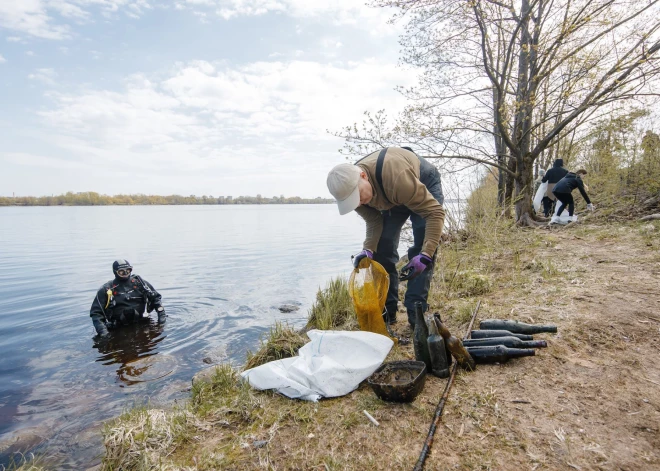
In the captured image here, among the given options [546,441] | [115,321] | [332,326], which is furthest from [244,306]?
[546,441]

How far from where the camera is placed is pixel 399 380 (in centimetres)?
276

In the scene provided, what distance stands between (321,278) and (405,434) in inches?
367

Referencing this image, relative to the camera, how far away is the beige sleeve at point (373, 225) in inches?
150

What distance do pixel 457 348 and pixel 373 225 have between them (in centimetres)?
151

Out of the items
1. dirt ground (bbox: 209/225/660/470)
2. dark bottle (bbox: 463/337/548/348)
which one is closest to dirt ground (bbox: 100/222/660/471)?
dirt ground (bbox: 209/225/660/470)

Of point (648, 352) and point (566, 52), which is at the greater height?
point (566, 52)

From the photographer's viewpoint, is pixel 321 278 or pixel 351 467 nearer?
pixel 351 467

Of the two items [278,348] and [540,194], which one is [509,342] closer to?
[278,348]

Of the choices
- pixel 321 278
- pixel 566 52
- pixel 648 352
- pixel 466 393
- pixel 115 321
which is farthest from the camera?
pixel 321 278

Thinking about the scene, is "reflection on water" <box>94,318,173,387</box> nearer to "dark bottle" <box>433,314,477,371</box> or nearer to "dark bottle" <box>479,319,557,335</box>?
"dark bottle" <box>433,314,477,371</box>

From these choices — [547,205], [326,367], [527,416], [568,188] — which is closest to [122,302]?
[326,367]

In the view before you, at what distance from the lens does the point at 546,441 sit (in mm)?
2021

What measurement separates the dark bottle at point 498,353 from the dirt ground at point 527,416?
58 mm

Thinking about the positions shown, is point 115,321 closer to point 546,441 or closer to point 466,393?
point 466,393
